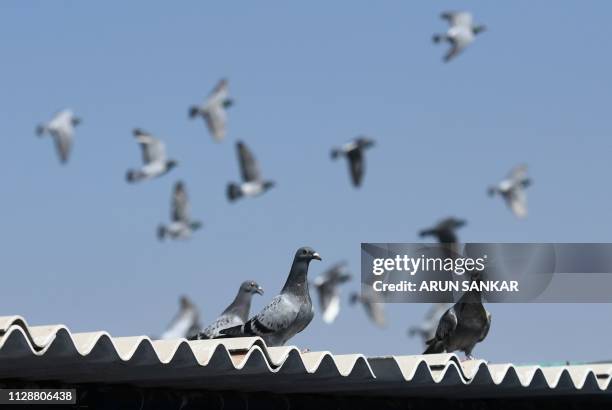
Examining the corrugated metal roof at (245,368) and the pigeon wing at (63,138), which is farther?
the pigeon wing at (63,138)

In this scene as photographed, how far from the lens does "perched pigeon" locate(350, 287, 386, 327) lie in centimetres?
2431

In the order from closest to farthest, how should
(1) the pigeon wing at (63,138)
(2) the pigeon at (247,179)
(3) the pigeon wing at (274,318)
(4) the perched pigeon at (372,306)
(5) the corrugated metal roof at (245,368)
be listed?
(5) the corrugated metal roof at (245,368), (3) the pigeon wing at (274,318), (4) the perched pigeon at (372,306), (2) the pigeon at (247,179), (1) the pigeon wing at (63,138)

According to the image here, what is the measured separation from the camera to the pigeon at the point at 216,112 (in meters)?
28.8

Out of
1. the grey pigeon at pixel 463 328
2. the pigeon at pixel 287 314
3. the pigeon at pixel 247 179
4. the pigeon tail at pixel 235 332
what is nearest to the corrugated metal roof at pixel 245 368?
the pigeon at pixel 287 314

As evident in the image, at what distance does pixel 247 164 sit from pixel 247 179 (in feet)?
2.42

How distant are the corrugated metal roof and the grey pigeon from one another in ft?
6.68

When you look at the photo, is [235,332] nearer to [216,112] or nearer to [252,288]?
[252,288]

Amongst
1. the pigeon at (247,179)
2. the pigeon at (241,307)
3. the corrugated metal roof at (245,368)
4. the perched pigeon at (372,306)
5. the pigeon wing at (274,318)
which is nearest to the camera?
the corrugated metal roof at (245,368)

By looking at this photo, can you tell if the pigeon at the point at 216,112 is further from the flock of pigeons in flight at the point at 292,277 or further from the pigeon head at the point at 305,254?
the pigeon head at the point at 305,254

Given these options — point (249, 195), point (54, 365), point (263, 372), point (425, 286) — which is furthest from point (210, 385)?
point (249, 195)

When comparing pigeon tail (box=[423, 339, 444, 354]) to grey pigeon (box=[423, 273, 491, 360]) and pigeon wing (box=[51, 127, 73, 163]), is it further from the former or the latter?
pigeon wing (box=[51, 127, 73, 163])

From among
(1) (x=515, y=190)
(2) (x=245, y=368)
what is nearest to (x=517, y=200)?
(1) (x=515, y=190)

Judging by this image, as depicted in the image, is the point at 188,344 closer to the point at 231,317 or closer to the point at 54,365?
the point at 54,365

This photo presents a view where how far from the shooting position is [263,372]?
1389 centimetres
